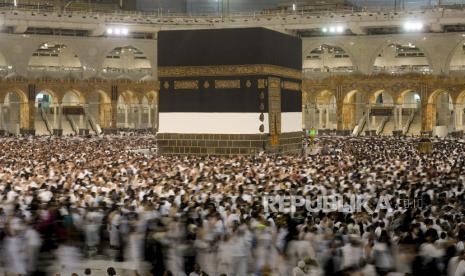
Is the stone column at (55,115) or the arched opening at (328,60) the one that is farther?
the arched opening at (328,60)

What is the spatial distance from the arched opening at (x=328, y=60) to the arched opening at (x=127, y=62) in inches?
425

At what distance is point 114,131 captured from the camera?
37625 millimetres

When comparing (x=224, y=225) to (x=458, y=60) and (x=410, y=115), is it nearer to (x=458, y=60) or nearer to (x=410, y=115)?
(x=410, y=115)

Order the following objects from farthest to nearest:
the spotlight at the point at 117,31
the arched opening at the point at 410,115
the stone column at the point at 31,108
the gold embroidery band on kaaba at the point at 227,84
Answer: the spotlight at the point at 117,31
the arched opening at the point at 410,115
the stone column at the point at 31,108
the gold embroidery band on kaaba at the point at 227,84

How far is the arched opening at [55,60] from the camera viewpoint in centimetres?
4303

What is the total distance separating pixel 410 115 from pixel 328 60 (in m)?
8.59

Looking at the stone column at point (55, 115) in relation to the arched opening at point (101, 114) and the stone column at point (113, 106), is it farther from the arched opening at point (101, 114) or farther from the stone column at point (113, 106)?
the stone column at point (113, 106)

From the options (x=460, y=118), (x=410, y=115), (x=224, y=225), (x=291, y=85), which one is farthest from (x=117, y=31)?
(x=224, y=225)

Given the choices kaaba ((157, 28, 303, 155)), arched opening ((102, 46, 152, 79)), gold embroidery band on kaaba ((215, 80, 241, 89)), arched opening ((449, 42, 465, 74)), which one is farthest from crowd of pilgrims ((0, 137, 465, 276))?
arched opening ((102, 46, 152, 79))

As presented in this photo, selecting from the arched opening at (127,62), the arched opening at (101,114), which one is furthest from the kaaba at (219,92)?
the arched opening at (127,62)

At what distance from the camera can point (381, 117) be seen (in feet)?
129

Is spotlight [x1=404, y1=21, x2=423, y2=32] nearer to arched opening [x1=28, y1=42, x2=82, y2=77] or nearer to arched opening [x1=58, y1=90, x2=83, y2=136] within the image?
arched opening [x1=58, y1=90, x2=83, y2=136]

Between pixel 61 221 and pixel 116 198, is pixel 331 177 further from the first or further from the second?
pixel 61 221

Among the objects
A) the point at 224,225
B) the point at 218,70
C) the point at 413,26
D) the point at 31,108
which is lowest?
the point at 224,225
